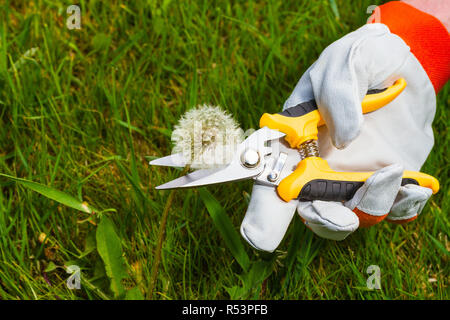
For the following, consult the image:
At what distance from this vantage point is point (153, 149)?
4.10 ft

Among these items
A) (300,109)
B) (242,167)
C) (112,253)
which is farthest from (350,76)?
(112,253)

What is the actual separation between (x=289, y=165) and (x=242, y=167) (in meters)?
0.09

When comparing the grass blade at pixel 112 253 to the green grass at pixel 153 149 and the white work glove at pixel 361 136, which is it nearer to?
the green grass at pixel 153 149

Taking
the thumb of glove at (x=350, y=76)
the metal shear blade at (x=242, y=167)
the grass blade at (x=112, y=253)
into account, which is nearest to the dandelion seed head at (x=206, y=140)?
the metal shear blade at (x=242, y=167)

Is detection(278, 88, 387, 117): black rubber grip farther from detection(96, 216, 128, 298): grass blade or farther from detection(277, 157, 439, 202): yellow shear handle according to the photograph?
detection(96, 216, 128, 298): grass blade

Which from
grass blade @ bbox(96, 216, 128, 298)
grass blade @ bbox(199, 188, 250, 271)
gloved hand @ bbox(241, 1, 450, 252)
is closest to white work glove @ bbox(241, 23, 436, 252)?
gloved hand @ bbox(241, 1, 450, 252)

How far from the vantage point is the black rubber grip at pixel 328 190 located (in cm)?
83

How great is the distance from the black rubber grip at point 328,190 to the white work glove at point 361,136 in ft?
0.04

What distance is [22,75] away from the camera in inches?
49.4

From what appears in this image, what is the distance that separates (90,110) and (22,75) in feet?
0.68

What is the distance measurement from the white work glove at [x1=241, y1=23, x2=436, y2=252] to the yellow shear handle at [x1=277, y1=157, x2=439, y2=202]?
0.05 feet

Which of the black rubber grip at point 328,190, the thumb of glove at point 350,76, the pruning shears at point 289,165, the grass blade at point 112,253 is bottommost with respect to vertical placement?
the grass blade at point 112,253

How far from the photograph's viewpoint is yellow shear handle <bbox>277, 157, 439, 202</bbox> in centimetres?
82
